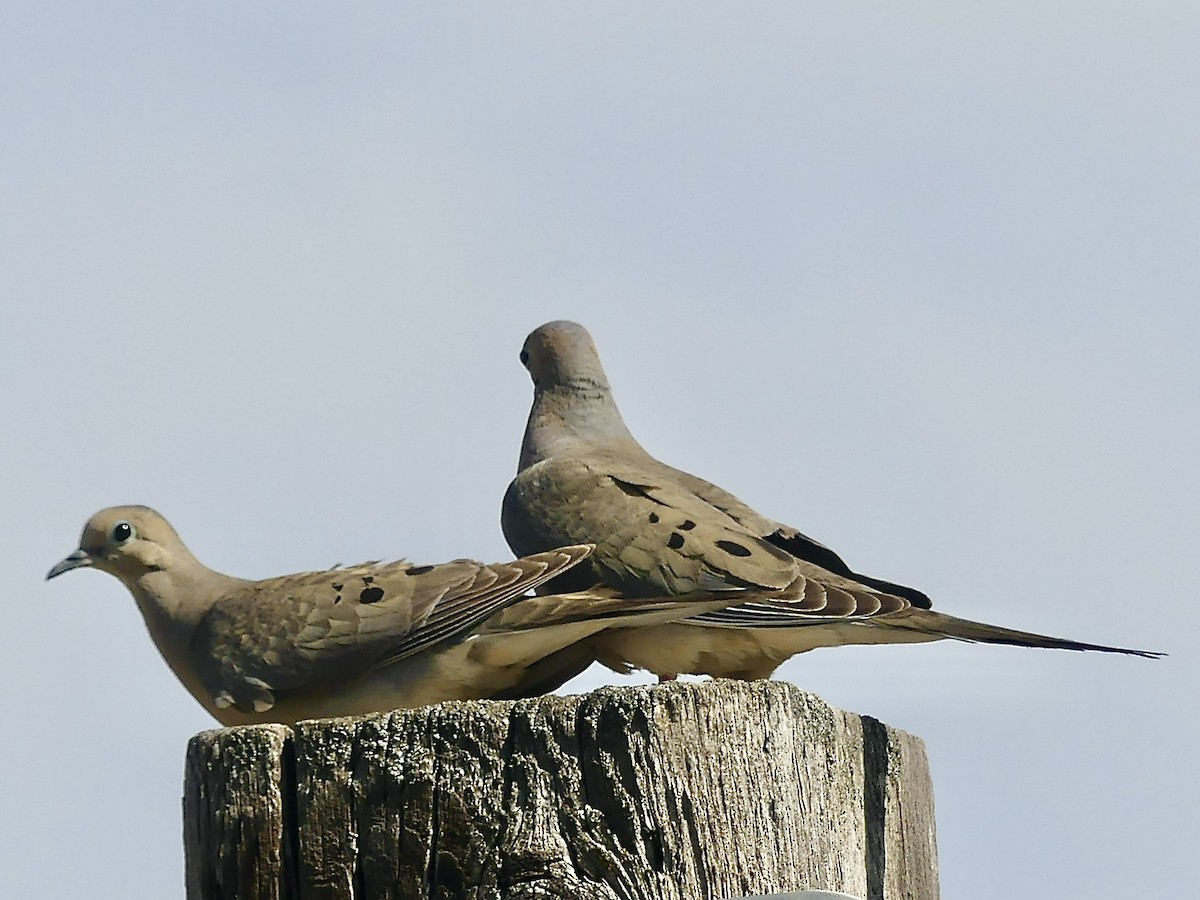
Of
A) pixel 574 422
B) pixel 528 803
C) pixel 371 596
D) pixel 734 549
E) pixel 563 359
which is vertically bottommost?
pixel 528 803

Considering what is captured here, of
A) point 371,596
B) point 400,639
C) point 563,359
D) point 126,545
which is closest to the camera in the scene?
point 400,639

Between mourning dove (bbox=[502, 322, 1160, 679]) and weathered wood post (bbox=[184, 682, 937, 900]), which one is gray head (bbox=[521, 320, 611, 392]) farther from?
weathered wood post (bbox=[184, 682, 937, 900])

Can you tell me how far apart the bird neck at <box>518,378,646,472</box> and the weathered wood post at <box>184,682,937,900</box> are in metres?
3.13

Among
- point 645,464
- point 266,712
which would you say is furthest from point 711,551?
point 266,712

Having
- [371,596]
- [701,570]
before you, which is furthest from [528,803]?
[701,570]

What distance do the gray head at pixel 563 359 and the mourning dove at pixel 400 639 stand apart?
5.40ft

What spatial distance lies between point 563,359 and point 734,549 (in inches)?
60.3

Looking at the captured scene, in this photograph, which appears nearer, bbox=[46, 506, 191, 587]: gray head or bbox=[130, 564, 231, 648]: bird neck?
bbox=[130, 564, 231, 648]: bird neck

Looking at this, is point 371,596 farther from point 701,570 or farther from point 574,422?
point 574,422

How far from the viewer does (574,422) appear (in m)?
6.31

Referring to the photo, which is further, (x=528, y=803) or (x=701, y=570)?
(x=701, y=570)

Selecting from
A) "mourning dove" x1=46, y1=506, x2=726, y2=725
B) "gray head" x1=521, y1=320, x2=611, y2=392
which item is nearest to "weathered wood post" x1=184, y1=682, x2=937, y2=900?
"mourning dove" x1=46, y1=506, x2=726, y2=725

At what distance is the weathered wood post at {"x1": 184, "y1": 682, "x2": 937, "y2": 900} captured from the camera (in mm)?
2850

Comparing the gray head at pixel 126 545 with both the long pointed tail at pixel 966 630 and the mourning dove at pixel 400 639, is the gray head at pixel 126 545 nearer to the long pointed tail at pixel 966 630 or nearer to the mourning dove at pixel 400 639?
the mourning dove at pixel 400 639
